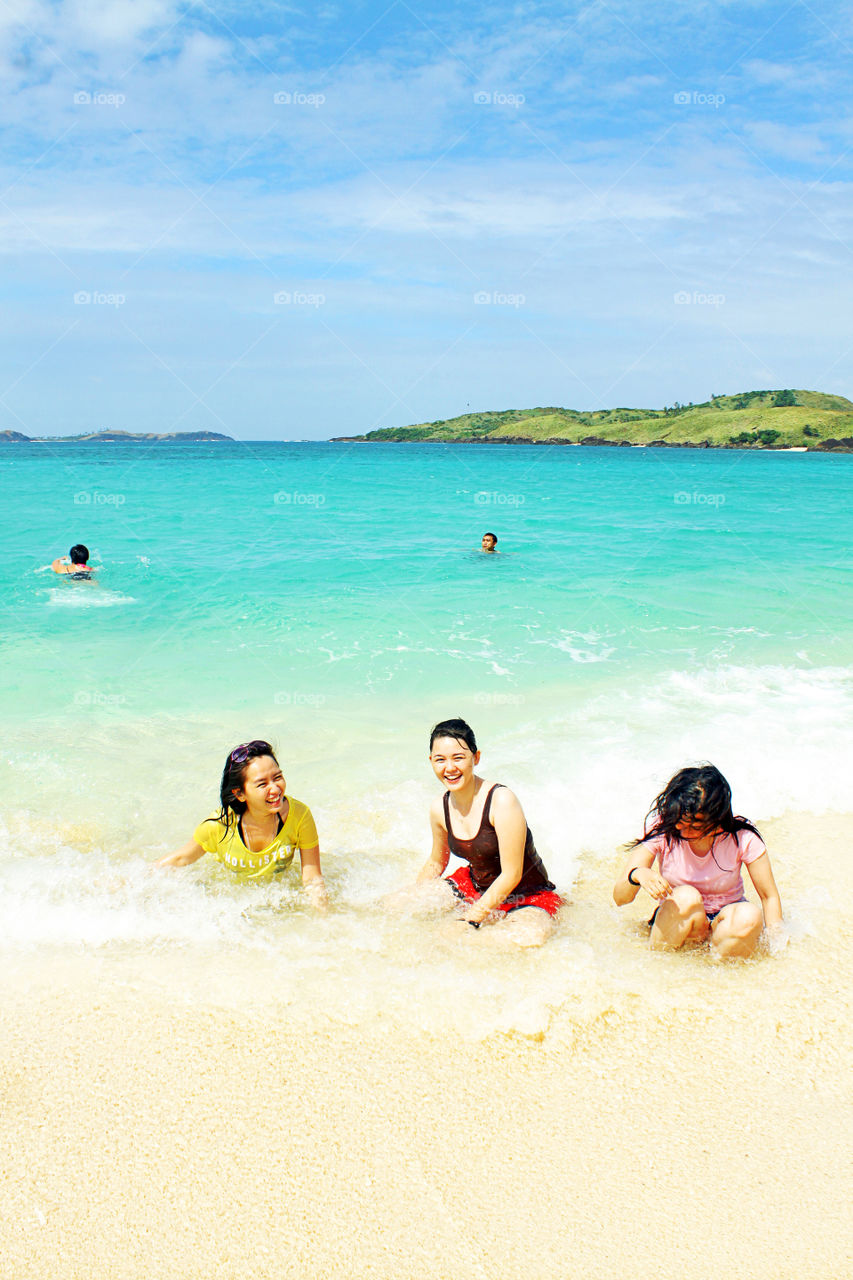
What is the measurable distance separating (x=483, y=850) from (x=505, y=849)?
18 cm

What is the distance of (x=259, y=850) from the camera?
5141 millimetres

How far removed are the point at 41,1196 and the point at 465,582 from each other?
14209mm

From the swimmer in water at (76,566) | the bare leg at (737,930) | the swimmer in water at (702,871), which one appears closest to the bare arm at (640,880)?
the swimmer in water at (702,871)

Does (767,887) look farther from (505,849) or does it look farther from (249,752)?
(249,752)

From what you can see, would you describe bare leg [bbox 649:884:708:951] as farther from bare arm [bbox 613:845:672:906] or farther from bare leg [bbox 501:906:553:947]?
bare leg [bbox 501:906:553:947]

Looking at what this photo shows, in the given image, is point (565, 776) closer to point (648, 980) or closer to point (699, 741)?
point (699, 741)

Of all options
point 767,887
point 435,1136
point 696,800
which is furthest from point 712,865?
point 435,1136

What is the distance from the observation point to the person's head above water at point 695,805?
13.8 ft

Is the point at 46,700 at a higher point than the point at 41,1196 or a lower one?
higher

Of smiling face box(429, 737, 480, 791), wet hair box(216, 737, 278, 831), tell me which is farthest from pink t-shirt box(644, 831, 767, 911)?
wet hair box(216, 737, 278, 831)

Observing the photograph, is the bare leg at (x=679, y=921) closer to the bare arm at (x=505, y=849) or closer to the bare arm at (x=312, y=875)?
the bare arm at (x=505, y=849)

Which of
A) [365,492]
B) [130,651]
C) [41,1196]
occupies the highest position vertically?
[365,492]

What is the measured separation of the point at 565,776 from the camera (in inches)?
285

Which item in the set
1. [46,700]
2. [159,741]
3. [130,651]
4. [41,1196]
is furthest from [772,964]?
[130,651]
